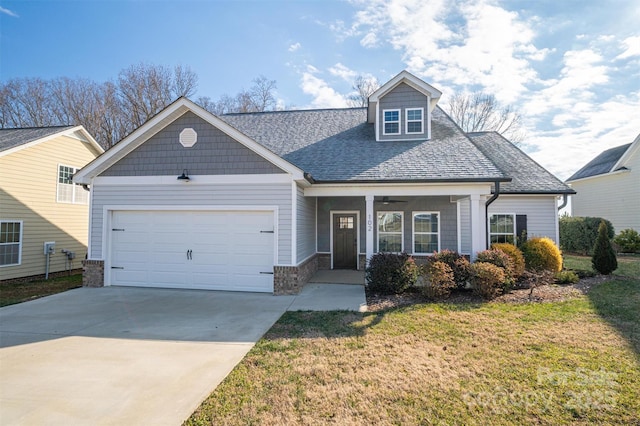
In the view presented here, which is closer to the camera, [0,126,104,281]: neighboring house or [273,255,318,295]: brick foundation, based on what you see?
[273,255,318,295]: brick foundation

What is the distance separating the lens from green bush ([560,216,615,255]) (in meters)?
15.7

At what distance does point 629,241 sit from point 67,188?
26.5m

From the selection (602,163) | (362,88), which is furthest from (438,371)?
(602,163)

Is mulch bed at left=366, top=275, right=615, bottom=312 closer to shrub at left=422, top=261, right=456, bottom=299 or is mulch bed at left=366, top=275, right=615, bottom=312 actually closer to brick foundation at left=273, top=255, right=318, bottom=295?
shrub at left=422, top=261, right=456, bottom=299

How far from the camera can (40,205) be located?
37.3 feet

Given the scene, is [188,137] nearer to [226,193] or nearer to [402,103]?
[226,193]

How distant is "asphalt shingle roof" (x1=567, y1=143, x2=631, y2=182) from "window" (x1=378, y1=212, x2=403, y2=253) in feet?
54.6

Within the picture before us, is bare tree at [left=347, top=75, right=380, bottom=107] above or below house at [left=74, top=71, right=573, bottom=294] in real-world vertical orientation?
above

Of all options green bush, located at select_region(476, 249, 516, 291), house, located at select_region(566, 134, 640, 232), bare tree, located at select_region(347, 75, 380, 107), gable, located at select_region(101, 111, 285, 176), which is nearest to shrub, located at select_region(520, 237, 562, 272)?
green bush, located at select_region(476, 249, 516, 291)

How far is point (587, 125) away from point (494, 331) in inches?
612

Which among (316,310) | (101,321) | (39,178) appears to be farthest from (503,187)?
(39,178)

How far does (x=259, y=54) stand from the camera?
967cm

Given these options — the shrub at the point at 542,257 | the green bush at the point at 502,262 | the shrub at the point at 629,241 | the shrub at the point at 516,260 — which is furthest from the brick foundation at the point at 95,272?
the shrub at the point at 629,241

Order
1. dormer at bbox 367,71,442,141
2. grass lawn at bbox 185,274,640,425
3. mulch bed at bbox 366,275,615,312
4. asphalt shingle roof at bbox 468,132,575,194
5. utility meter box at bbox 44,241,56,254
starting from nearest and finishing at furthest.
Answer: grass lawn at bbox 185,274,640,425 → mulch bed at bbox 366,275,615,312 → dormer at bbox 367,71,442,141 → asphalt shingle roof at bbox 468,132,575,194 → utility meter box at bbox 44,241,56,254
